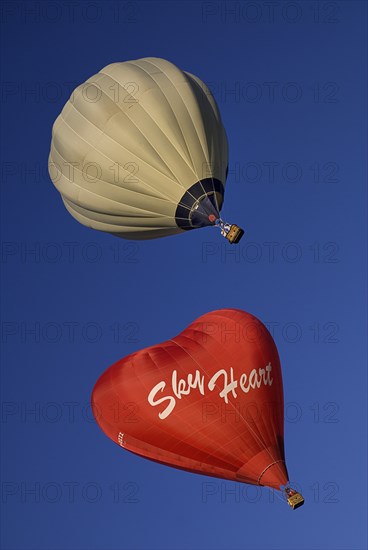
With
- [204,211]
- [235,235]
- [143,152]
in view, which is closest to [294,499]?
[235,235]

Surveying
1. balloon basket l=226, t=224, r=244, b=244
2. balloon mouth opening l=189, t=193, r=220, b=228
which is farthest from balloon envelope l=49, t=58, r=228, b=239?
balloon basket l=226, t=224, r=244, b=244

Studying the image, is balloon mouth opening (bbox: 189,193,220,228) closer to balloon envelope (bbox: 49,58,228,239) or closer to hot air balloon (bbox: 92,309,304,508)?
balloon envelope (bbox: 49,58,228,239)

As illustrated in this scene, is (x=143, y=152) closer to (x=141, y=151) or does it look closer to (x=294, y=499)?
(x=141, y=151)

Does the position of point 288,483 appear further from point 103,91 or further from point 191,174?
point 103,91

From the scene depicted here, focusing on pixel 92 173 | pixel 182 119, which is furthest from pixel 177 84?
pixel 92 173

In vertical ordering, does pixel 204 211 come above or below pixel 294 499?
above

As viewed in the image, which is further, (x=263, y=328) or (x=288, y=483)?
(x=263, y=328)
